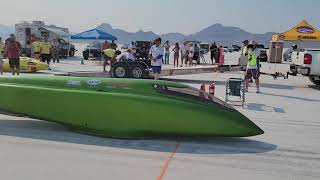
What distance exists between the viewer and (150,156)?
→ 19.7ft

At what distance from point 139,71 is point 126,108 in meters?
9.09

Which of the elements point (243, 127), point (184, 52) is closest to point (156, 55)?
point (243, 127)

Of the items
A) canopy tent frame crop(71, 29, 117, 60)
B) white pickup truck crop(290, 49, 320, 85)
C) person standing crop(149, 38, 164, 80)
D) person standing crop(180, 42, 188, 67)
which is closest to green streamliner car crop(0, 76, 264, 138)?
person standing crop(149, 38, 164, 80)

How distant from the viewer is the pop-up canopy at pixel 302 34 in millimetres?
26373

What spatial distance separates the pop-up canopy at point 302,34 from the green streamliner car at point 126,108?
69.1 ft

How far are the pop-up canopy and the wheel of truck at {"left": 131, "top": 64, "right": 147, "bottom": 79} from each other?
13992 mm

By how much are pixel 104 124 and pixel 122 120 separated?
0.34m

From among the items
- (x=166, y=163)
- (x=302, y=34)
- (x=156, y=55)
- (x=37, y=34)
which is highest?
(x=302, y=34)

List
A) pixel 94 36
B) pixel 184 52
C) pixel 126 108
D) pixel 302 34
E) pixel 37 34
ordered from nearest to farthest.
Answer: pixel 126 108, pixel 302 34, pixel 184 52, pixel 94 36, pixel 37 34

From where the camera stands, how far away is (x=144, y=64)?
51.7 feet

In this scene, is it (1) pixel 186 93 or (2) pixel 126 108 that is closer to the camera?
(2) pixel 126 108

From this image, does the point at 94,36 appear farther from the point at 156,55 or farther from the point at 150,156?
the point at 150,156

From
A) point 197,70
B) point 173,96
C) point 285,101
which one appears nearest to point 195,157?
point 173,96

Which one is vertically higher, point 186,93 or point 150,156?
point 186,93
